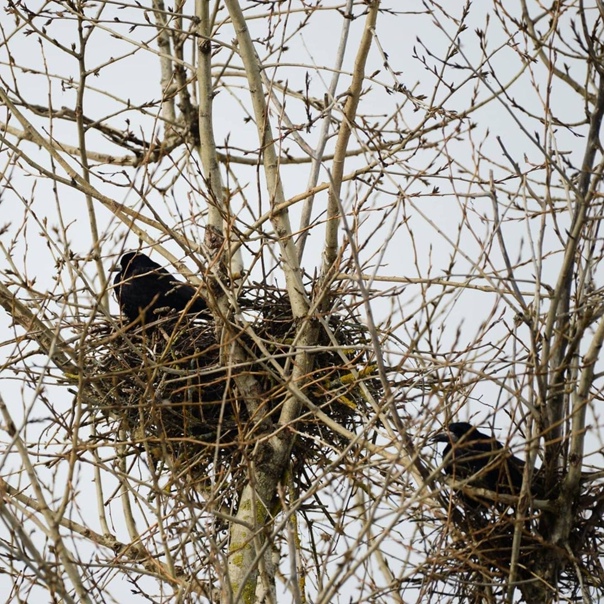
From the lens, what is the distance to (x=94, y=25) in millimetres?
6172

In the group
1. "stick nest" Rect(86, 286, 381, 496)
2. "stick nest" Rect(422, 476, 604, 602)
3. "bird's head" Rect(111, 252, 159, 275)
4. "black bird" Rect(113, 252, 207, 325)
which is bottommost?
"stick nest" Rect(422, 476, 604, 602)

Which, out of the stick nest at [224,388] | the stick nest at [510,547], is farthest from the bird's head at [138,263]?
the stick nest at [510,547]

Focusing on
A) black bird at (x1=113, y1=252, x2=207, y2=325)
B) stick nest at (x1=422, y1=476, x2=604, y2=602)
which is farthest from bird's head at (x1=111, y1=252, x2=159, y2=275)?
stick nest at (x1=422, y1=476, x2=604, y2=602)

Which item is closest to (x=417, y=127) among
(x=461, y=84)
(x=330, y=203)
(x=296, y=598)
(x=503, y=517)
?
(x=461, y=84)

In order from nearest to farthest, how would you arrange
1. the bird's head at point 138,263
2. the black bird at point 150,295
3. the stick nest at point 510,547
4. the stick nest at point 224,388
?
the stick nest at point 510,547 < the stick nest at point 224,388 < the black bird at point 150,295 < the bird's head at point 138,263

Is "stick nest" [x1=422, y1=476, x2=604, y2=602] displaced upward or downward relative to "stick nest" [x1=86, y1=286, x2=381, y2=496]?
downward

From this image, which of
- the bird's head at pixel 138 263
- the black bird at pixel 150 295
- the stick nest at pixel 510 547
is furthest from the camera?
the bird's head at pixel 138 263

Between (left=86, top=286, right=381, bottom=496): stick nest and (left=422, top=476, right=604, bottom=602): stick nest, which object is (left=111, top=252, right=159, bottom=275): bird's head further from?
(left=422, top=476, right=604, bottom=602): stick nest

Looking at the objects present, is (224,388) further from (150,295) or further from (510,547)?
(510,547)

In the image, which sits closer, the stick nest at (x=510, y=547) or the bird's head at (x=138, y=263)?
the stick nest at (x=510, y=547)

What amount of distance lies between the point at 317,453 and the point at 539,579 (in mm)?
1828

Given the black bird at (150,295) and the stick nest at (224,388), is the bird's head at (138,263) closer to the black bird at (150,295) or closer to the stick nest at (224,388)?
the black bird at (150,295)

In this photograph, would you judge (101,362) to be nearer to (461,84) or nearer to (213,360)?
(213,360)

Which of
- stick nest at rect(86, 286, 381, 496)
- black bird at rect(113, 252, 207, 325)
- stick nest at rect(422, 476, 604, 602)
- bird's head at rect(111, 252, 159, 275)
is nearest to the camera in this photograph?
stick nest at rect(422, 476, 604, 602)
